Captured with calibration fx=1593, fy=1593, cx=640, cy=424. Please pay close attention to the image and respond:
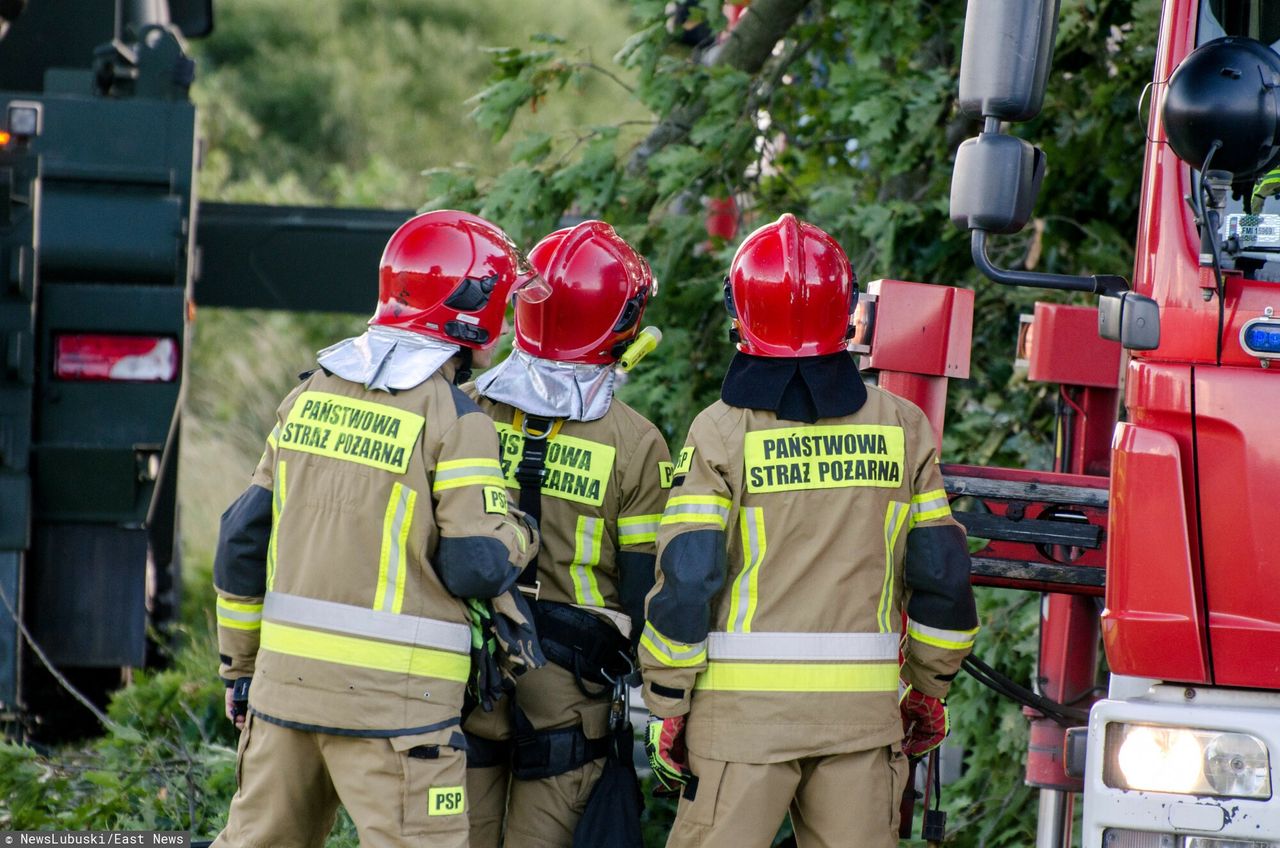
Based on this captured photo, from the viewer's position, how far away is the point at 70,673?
19.3 feet

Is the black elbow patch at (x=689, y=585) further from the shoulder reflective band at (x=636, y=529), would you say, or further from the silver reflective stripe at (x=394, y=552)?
the silver reflective stripe at (x=394, y=552)

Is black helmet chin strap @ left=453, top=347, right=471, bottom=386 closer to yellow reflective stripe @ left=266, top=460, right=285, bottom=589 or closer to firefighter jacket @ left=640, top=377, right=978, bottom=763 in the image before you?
yellow reflective stripe @ left=266, top=460, right=285, bottom=589

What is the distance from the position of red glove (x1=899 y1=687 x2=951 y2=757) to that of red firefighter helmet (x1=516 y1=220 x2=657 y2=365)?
1.12 m

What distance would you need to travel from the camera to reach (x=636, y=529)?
3.79 metres

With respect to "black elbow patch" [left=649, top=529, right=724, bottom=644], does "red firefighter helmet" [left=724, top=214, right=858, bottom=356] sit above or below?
above

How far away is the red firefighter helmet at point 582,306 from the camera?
13.0ft

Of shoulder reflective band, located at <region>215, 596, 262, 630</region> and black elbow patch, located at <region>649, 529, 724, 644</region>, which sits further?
shoulder reflective band, located at <region>215, 596, 262, 630</region>

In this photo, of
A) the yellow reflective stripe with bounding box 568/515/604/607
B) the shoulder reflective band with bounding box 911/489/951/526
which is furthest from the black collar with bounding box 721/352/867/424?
the yellow reflective stripe with bounding box 568/515/604/607

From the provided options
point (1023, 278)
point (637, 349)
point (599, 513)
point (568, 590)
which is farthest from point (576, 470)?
point (1023, 278)

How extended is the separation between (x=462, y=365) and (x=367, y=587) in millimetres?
604

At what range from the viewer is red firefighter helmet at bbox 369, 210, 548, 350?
3.59 m

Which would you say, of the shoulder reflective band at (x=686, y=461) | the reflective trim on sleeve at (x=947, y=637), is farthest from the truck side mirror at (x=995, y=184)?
the reflective trim on sleeve at (x=947, y=637)

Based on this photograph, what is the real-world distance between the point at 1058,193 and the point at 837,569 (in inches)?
116

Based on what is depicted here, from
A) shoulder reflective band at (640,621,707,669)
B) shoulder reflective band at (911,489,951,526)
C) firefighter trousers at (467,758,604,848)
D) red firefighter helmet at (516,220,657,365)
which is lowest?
firefighter trousers at (467,758,604,848)
